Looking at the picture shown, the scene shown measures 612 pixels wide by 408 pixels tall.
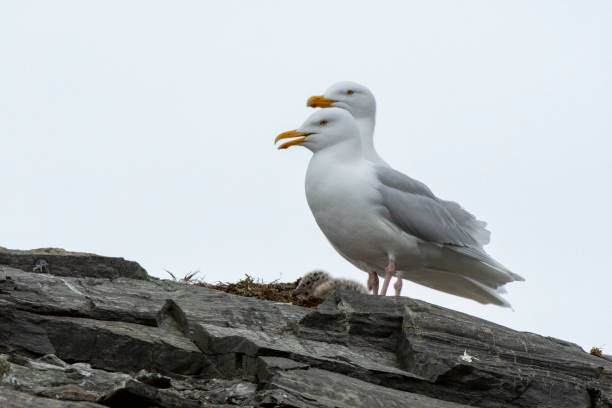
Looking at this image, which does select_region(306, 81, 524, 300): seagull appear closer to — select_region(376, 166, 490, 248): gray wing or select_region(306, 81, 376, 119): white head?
select_region(306, 81, 376, 119): white head

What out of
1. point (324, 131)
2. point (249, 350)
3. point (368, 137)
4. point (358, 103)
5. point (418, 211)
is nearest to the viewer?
point (249, 350)

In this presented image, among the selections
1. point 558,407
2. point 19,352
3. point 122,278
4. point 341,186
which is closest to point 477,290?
point 341,186

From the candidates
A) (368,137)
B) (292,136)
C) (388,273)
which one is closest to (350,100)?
(368,137)

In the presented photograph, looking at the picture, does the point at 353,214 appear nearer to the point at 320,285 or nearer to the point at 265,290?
the point at 320,285

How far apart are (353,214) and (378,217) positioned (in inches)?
9.8

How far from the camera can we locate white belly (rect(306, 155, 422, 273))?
9828 millimetres

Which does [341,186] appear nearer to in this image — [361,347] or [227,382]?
[361,347]

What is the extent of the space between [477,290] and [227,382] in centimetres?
471

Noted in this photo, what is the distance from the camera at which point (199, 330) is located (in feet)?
25.3

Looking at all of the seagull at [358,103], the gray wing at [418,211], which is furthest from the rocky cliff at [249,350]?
the seagull at [358,103]

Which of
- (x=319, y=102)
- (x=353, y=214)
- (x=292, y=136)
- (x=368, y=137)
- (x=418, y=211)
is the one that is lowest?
(x=353, y=214)

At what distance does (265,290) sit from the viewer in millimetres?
10461

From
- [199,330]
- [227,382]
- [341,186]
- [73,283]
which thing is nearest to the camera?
[227,382]

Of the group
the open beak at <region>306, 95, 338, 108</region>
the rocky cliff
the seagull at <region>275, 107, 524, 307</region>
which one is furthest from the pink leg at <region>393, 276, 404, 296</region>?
the open beak at <region>306, 95, 338, 108</region>
